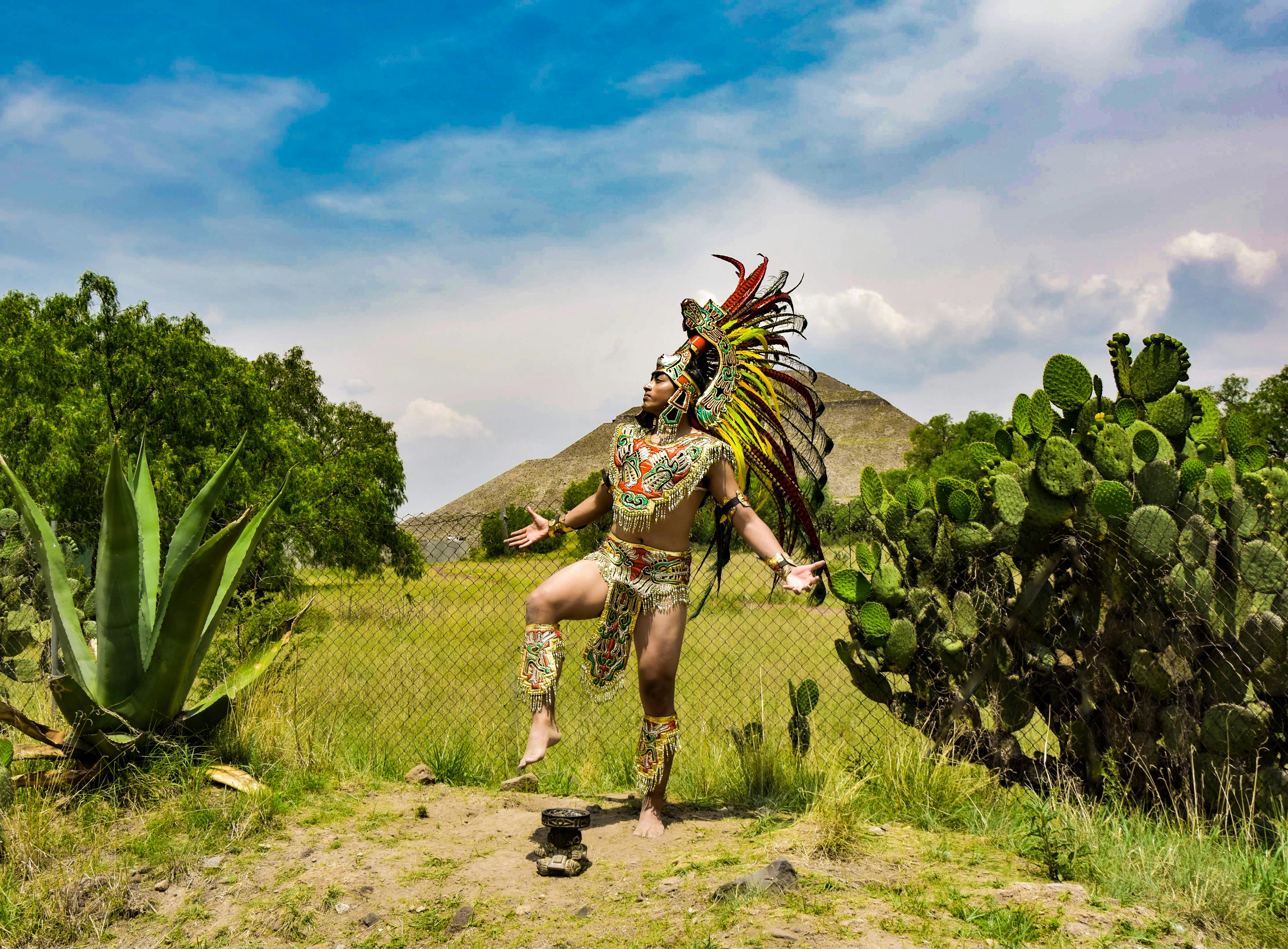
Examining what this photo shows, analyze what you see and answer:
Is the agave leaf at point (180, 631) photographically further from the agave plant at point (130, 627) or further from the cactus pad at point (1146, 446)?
the cactus pad at point (1146, 446)

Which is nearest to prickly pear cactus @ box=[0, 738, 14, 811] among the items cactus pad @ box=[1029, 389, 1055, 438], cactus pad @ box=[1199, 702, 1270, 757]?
cactus pad @ box=[1029, 389, 1055, 438]

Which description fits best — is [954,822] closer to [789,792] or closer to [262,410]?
[789,792]

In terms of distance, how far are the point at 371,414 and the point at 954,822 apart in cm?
1682

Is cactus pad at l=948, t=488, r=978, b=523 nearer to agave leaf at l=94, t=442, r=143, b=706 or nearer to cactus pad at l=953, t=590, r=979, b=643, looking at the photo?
cactus pad at l=953, t=590, r=979, b=643

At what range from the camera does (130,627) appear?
13.3ft

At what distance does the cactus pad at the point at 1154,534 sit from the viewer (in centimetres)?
368

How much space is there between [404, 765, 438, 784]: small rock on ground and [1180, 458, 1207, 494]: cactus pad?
3859mm

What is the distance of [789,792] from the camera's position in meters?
4.27

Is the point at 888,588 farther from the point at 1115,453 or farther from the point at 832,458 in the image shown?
the point at 832,458

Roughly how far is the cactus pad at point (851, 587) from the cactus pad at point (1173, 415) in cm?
155

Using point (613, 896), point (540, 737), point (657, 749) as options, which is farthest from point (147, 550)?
point (613, 896)

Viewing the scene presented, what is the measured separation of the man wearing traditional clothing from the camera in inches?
144

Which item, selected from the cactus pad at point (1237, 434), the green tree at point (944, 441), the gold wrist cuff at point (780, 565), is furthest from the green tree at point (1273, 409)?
the gold wrist cuff at point (780, 565)

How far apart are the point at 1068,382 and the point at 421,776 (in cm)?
381
